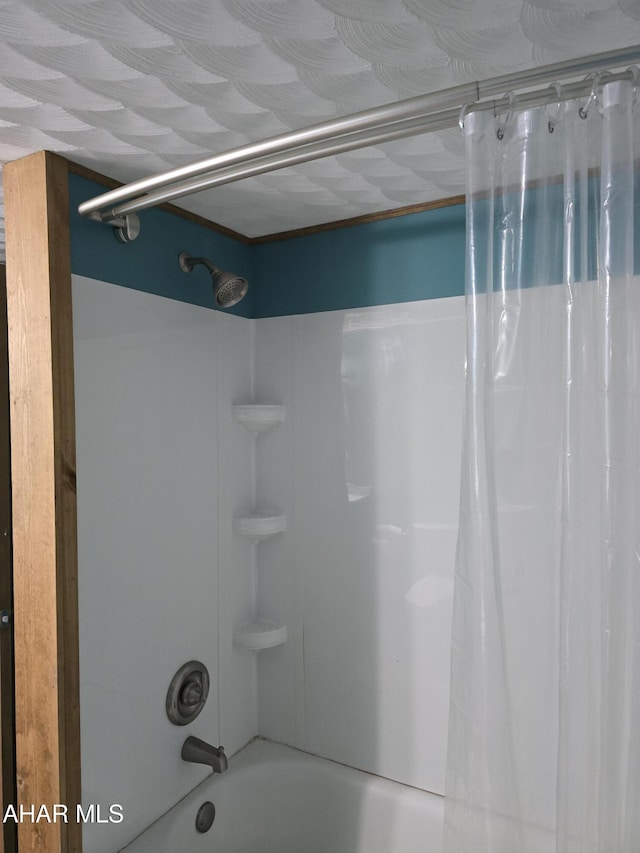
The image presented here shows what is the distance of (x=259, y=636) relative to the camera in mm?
1962

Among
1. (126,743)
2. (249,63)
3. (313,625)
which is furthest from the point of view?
(313,625)

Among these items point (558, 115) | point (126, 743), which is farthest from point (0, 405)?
point (558, 115)

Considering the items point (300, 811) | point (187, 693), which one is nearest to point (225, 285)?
point (187, 693)

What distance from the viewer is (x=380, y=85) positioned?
3.65 ft

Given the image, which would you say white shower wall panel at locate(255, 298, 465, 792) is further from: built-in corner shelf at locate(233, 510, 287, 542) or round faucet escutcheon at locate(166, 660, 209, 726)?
round faucet escutcheon at locate(166, 660, 209, 726)

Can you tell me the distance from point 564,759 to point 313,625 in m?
1.16

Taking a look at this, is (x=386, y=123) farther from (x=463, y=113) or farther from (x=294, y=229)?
(x=294, y=229)

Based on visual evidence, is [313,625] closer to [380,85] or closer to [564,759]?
[564,759]

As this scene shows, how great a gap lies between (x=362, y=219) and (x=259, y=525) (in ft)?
3.22

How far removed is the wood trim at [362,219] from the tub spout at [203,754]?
154 centimetres

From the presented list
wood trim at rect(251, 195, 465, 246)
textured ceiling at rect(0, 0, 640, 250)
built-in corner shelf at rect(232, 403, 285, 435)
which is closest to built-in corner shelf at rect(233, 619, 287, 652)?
built-in corner shelf at rect(232, 403, 285, 435)

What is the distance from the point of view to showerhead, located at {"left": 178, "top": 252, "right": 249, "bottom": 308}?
1652mm

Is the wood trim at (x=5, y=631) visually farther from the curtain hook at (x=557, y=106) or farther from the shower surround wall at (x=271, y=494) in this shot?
the curtain hook at (x=557, y=106)

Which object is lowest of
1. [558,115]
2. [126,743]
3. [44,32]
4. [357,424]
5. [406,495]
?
[126,743]
